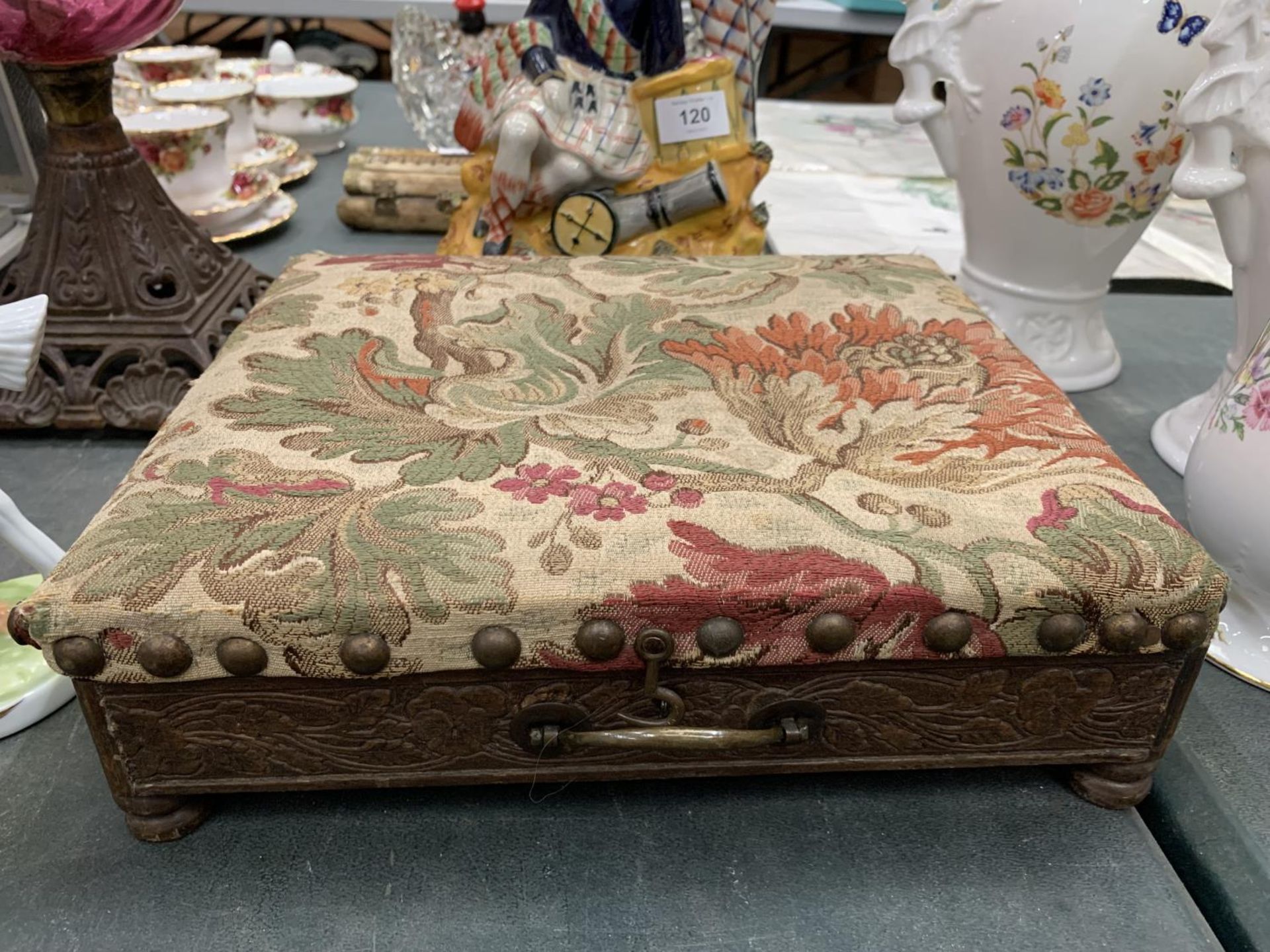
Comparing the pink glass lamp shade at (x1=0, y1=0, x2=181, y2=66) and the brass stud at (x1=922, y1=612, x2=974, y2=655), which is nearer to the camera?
the brass stud at (x1=922, y1=612, x2=974, y2=655)

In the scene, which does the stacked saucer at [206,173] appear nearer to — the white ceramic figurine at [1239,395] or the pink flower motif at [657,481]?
the pink flower motif at [657,481]

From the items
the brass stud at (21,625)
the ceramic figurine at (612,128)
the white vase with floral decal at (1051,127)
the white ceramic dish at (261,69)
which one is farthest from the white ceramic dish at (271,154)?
the brass stud at (21,625)

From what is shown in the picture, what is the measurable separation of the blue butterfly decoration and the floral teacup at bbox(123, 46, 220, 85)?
1.01 m

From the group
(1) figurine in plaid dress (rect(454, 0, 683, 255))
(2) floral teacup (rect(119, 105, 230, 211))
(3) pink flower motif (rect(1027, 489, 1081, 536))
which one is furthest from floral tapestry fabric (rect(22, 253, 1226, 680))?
(2) floral teacup (rect(119, 105, 230, 211))

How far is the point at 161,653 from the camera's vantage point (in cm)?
39

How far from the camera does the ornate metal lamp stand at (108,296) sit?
0.71 m

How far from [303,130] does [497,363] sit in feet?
2.94

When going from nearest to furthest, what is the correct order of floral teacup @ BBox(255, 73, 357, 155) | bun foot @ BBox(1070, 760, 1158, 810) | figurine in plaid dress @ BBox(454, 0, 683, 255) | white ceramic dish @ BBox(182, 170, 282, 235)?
bun foot @ BBox(1070, 760, 1158, 810), figurine in plaid dress @ BBox(454, 0, 683, 255), white ceramic dish @ BBox(182, 170, 282, 235), floral teacup @ BBox(255, 73, 357, 155)

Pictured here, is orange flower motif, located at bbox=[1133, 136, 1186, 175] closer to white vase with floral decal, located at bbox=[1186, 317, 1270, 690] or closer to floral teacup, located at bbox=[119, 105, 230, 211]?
white vase with floral decal, located at bbox=[1186, 317, 1270, 690]

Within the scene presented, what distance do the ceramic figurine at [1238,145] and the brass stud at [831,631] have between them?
333mm

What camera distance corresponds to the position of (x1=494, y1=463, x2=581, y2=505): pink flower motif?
1.46 ft

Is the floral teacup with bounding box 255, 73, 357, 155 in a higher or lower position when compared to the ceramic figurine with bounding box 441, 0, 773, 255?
lower

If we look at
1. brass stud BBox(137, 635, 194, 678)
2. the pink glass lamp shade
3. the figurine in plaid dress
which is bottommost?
brass stud BBox(137, 635, 194, 678)

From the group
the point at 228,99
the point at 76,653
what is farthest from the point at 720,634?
the point at 228,99
